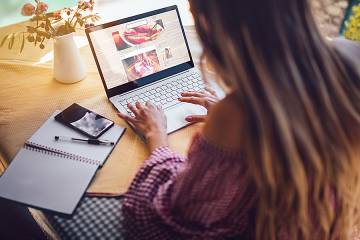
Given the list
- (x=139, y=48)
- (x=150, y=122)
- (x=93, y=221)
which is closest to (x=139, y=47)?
(x=139, y=48)

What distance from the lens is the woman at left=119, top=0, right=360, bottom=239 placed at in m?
0.54

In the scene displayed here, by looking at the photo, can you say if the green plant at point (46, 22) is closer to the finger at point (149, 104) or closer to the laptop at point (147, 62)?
the laptop at point (147, 62)

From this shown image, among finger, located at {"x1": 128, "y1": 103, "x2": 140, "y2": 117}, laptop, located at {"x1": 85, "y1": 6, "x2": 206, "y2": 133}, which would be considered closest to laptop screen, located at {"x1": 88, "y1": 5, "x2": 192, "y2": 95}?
laptop, located at {"x1": 85, "y1": 6, "x2": 206, "y2": 133}

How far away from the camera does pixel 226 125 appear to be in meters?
0.58

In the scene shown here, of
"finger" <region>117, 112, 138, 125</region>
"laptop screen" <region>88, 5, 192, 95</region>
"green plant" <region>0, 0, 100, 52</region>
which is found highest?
"green plant" <region>0, 0, 100, 52</region>

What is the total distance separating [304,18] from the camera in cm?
56

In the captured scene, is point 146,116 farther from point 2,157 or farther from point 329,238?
point 329,238

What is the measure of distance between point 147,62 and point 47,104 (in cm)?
33

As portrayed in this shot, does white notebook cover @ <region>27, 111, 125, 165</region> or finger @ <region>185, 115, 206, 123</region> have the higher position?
white notebook cover @ <region>27, 111, 125, 165</region>

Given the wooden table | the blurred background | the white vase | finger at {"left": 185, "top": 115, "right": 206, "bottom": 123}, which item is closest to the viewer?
the wooden table

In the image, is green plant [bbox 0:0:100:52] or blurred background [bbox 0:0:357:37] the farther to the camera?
blurred background [bbox 0:0:357:37]

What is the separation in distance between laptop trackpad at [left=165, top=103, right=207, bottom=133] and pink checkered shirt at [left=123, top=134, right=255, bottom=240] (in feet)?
0.51

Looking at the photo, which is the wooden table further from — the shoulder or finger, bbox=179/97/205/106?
the shoulder

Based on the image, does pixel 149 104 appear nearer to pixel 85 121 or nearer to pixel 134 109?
pixel 134 109
